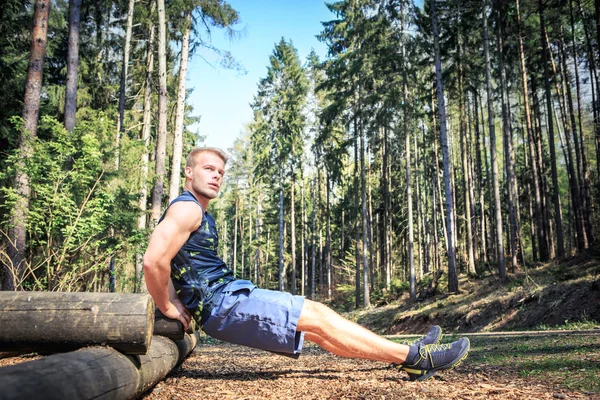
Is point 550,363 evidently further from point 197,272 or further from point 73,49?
point 73,49

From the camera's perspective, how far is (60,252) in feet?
28.0

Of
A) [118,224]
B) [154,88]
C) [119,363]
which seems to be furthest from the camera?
[154,88]

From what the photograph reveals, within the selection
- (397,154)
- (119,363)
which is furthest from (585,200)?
(119,363)

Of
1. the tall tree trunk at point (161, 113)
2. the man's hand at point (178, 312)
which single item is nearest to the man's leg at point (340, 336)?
the man's hand at point (178, 312)

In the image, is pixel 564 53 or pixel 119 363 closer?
pixel 119 363

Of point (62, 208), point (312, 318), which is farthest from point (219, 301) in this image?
point (62, 208)

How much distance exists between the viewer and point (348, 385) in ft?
11.9

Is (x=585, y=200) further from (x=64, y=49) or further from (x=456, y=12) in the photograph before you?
(x=64, y=49)

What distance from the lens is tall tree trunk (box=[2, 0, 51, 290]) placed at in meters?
8.09

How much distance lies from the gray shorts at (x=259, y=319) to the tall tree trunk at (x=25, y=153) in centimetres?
632

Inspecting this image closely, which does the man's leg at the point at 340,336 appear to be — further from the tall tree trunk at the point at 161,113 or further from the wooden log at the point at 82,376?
the tall tree trunk at the point at 161,113

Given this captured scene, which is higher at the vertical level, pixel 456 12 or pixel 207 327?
pixel 456 12

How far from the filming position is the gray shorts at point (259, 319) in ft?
10.4

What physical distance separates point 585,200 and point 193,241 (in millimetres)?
19348
